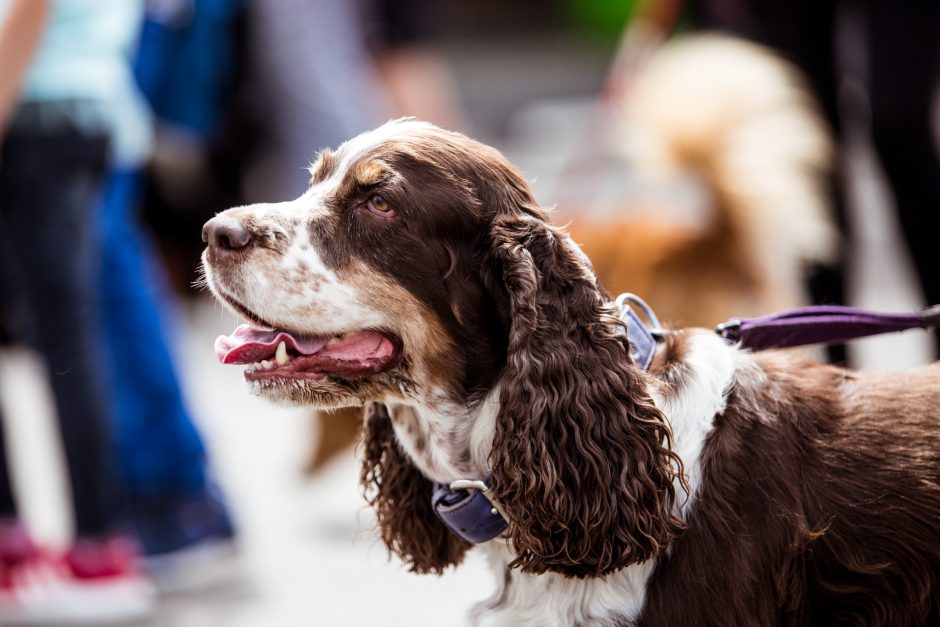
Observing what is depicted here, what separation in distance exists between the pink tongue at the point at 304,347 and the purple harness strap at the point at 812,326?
783 mm

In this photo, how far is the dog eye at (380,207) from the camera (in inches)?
101

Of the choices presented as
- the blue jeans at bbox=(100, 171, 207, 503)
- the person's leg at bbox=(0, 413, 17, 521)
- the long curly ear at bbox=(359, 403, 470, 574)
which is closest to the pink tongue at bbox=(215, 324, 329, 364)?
the long curly ear at bbox=(359, 403, 470, 574)

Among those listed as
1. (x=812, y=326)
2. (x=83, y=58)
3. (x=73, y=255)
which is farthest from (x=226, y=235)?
(x=83, y=58)

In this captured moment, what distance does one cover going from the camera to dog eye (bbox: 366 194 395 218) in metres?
2.57

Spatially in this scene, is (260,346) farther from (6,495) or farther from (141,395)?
(6,495)

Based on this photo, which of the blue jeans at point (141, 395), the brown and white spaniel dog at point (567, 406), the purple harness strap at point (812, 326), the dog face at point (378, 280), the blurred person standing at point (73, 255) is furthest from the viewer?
the blue jeans at point (141, 395)

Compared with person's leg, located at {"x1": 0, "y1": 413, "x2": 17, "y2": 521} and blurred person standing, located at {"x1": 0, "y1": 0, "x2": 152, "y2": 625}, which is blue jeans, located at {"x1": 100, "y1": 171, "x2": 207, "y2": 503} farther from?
person's leg, located at {"x1": 0, "y1": 413, "x2": 17, "y2": 521}

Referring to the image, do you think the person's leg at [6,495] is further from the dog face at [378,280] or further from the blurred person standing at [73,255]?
the dog face at [378,280]

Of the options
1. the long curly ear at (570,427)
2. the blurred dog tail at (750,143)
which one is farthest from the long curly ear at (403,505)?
the blurred dog tail at (750,143)

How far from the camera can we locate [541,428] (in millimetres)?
2439

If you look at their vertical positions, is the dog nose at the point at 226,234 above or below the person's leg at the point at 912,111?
below

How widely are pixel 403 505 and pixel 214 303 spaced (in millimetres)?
2503

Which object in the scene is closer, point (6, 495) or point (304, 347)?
point (304, 347)

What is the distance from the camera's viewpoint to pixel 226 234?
2.57 m
